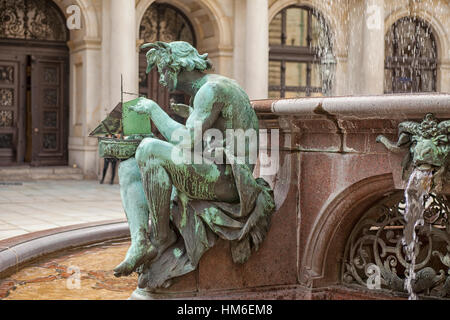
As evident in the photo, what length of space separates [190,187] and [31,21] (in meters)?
13.3

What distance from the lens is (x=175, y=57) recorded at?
12.0 ft

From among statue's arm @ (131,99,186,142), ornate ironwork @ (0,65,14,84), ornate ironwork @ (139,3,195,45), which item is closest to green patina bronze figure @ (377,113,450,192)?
statue's arm @ (131,99,186,142)

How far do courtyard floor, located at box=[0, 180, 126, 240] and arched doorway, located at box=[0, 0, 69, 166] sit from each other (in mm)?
2304

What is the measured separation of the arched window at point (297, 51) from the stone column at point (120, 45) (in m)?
5.18

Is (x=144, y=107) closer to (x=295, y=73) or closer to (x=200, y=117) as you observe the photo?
(x=200, y=117)

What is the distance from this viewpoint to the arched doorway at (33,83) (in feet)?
50.9

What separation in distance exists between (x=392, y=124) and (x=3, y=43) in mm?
13684

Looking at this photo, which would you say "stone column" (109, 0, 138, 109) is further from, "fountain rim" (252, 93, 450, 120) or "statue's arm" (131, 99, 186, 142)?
"fountain rim" (252, 93, 450, 120)

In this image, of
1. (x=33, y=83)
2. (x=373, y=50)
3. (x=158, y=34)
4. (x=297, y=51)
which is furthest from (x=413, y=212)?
(x=297, y=51)

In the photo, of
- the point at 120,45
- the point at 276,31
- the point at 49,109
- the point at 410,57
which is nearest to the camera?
the point at 120,45

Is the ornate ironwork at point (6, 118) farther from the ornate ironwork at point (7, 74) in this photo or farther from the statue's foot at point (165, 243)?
the statue's foot at point (165, 243)

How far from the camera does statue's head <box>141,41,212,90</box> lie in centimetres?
364

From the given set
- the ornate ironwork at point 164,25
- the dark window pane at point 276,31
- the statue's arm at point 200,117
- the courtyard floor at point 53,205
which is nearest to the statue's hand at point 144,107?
the statue's arm at point 200,117
